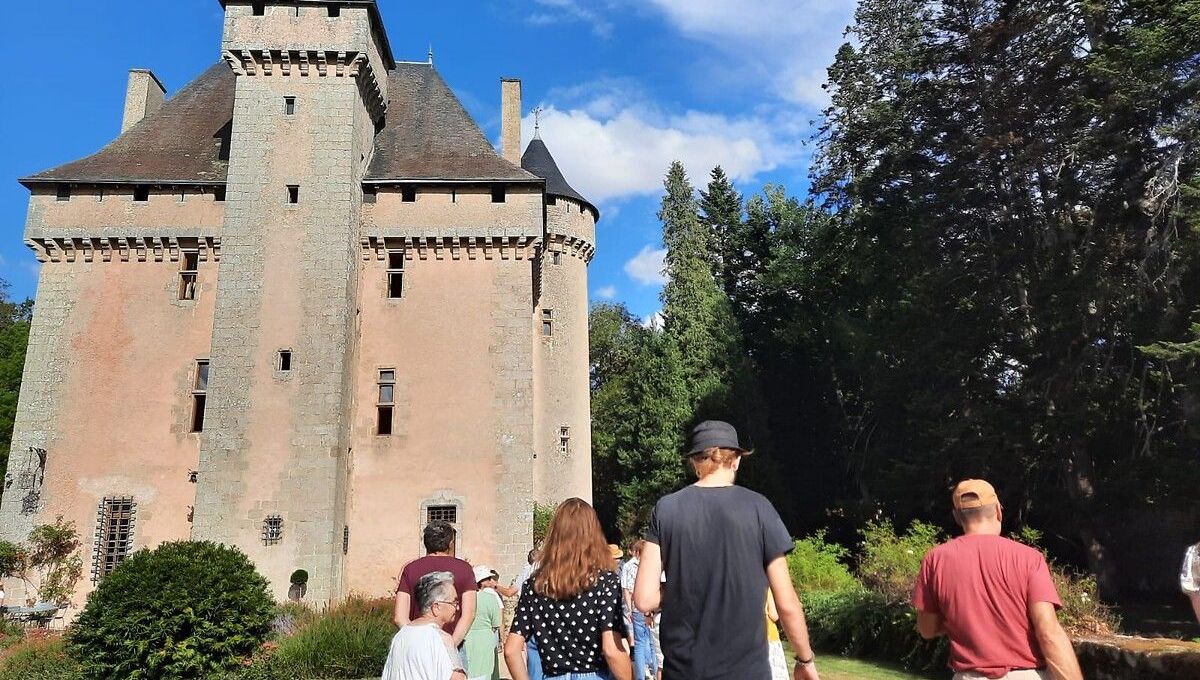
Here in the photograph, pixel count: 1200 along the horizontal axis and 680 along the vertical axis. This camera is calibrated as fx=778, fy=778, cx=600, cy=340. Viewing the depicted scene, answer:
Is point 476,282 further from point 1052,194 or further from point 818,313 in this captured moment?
A: point 818,313

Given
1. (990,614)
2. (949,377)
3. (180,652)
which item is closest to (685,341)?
(949,377)

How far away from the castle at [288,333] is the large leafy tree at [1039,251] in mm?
11445

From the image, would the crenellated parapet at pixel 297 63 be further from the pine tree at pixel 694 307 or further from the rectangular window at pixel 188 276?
the pine tree at pixel 694 307

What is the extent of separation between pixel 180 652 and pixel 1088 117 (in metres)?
20.4

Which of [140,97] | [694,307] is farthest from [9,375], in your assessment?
[694,307]

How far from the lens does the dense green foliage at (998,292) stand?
53.9 ft

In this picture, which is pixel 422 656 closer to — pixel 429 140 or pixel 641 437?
pixel 429 140

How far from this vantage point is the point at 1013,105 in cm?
1997

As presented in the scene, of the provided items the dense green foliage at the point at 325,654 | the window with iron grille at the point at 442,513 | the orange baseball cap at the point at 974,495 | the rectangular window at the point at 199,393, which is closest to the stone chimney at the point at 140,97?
the rectangular window at the point at 199,393

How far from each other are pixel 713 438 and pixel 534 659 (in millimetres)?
1447

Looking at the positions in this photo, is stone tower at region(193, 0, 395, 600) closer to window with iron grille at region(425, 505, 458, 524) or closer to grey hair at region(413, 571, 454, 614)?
window with iron grille at region(425, 505, 458, 524)

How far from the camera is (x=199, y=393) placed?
60.1 feet

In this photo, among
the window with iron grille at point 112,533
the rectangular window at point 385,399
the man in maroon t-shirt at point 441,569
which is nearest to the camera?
the man in maroon t-shirt at point 441,569

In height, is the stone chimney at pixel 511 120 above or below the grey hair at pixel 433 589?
above
